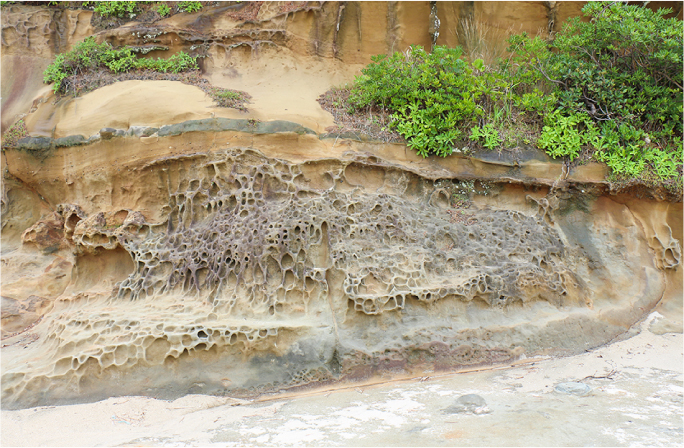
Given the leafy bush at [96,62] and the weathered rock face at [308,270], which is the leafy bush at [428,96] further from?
the leafy bush at [96,62]

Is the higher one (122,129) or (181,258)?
(122,129)

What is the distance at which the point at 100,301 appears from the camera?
20.2 feet

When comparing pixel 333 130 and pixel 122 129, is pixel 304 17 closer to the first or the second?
pixel 333 130

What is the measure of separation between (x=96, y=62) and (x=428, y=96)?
502 centimetres

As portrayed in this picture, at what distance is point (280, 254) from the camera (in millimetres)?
5758

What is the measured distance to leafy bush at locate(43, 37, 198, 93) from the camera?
7.55 metres

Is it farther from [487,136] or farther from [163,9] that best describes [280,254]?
[163,9]

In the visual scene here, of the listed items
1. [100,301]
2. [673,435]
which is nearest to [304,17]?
[100,301]

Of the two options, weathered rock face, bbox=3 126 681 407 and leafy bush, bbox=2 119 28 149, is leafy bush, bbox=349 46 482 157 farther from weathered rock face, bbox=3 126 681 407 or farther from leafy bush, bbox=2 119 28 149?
leafy bush, bbox=2 119 28 149

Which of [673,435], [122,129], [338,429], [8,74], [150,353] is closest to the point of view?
[673,435]

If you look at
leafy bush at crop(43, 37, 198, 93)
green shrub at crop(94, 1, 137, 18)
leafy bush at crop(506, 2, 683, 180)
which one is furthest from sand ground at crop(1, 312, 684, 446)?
green shrub at crop(94, 1, 137, 18)

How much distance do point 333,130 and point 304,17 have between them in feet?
8.64

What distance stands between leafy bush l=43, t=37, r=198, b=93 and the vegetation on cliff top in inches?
103

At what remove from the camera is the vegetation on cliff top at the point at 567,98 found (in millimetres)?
6781
